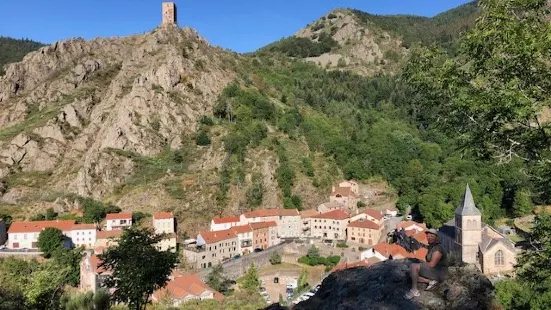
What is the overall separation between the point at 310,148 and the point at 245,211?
19.8 m

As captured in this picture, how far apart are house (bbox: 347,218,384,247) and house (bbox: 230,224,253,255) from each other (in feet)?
43.7

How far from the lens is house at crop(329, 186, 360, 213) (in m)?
67.7

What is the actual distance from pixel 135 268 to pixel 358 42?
153 metres

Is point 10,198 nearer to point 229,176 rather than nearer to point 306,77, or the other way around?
point 229,176

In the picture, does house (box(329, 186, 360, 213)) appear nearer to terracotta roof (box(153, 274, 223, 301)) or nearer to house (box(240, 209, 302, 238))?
house (box(240, 209, 302, 238))

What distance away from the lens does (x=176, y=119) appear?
74.9 meters

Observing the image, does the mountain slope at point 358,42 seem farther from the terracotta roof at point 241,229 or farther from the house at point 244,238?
the house at point 244,238

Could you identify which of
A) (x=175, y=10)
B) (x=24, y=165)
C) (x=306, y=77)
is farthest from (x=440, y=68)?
(x=306, y=77)

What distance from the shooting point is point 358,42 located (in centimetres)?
16062

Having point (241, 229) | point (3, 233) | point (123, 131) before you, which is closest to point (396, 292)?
point (241, 229)

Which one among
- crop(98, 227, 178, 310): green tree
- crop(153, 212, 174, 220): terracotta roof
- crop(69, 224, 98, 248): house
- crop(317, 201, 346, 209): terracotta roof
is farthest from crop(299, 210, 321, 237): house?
crop(98, 227, 178, 310): green tree

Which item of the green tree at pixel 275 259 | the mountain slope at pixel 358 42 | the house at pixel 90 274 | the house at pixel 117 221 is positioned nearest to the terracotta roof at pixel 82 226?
the house at pixel 117 221

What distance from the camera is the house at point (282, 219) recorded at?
6025cm

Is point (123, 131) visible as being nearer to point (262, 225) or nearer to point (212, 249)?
point (262, 225)
